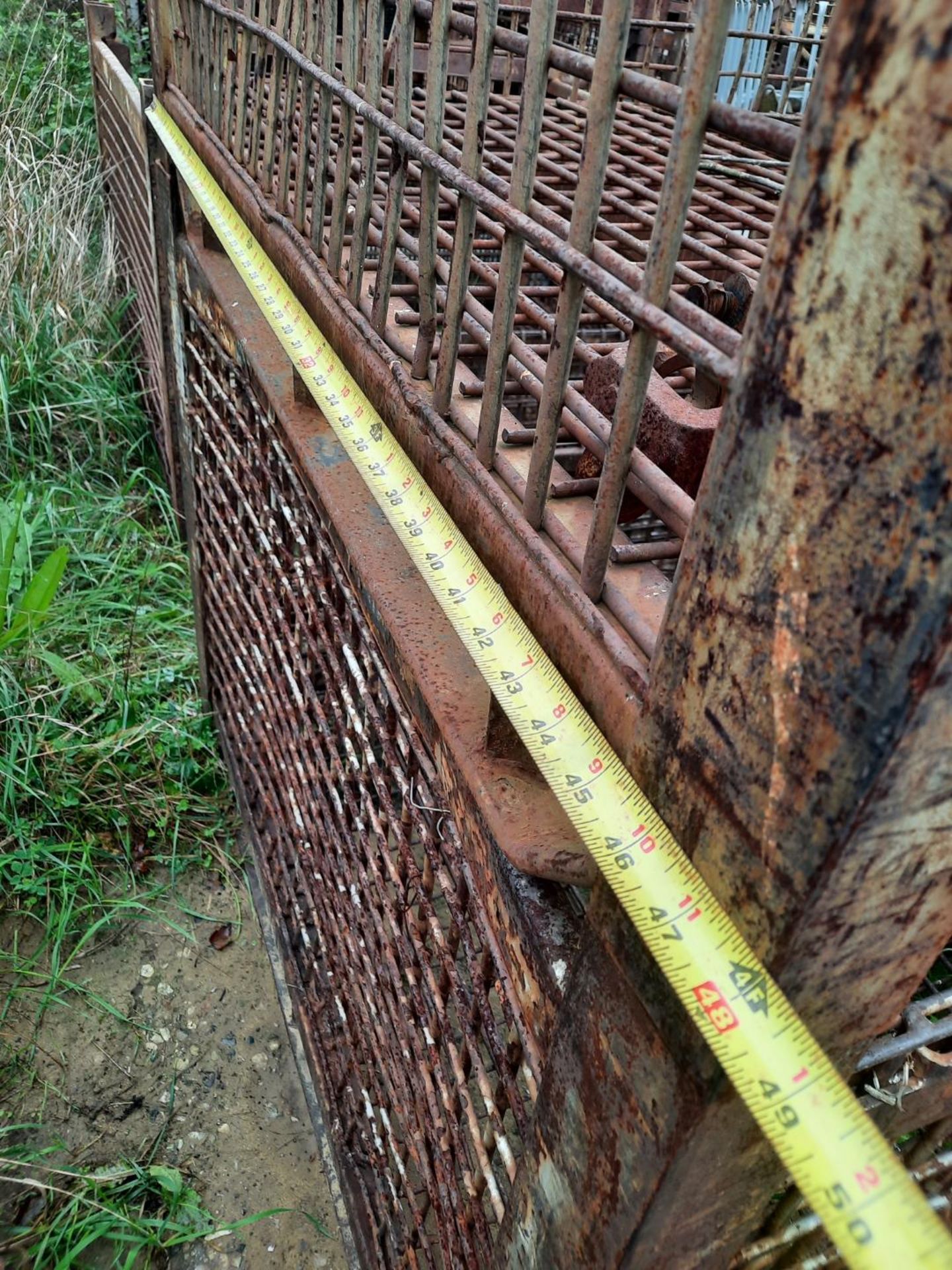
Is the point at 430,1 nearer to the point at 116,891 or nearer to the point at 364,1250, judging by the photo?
the point at 364,1250

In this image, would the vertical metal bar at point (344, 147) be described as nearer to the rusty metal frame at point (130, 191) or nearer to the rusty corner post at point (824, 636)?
the rusty corner post at point (824, 636)

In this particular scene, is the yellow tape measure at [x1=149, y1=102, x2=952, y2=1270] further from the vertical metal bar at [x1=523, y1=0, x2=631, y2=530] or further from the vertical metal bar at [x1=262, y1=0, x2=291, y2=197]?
the vertical metal bar at [x1=262, y1=0, x2=291, y2=197]

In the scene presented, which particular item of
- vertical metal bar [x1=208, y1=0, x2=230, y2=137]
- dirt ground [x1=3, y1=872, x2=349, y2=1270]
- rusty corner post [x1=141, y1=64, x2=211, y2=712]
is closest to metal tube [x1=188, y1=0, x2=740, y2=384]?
vertical metal bar [x1=208, y1=0, x2=230, y2=137]

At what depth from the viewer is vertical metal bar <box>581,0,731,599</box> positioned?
0.62m

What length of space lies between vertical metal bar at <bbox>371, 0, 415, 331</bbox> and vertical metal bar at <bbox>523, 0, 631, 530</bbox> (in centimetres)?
39

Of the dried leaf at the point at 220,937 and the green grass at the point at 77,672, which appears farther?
the dried leaf at the point at 220,937

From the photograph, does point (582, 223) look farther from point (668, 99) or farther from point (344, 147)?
point (344, 147)

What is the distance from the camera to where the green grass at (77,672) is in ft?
8.88

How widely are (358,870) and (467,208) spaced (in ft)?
4.41

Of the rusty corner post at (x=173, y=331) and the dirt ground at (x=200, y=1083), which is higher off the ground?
the rusty corner post at (x=173, y=331)

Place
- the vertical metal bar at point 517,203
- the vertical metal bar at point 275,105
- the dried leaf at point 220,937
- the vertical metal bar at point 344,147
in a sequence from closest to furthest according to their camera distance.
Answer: the vertical metal bar at point 517,203
the vertical metal bar at point 344,147
the vertical metal bar at point 275,105
the dried leaf at point 220,937

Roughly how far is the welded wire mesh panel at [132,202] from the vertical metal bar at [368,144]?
9.91 feet

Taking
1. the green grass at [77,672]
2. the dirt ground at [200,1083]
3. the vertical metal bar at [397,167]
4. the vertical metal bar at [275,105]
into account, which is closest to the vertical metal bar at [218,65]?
the vertical metal bar at [275,105]

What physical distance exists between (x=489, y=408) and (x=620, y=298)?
0.34 metres
